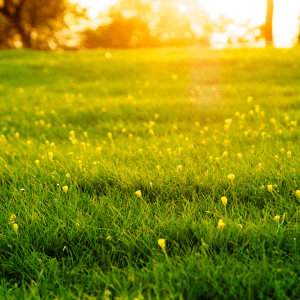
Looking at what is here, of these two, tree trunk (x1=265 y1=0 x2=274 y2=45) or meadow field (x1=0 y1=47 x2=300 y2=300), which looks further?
tree trunk (x1=265 y1=0 x2=274 y2=45)

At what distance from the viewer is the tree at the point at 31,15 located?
36.3 m

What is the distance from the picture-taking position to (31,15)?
122 ft

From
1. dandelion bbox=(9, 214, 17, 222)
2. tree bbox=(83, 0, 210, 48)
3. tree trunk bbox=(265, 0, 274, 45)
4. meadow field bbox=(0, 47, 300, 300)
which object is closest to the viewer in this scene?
meadow field bbox=(0, 47, 300, 300)

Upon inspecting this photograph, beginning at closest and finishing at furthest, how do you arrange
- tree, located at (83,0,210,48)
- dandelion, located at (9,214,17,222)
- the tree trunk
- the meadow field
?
the meadow field, dandelion, located at (9,214,17,222), the tree trunk, tree, located at (83,0,210,48)

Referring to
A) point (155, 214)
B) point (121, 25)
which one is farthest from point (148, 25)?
point (155, 214)

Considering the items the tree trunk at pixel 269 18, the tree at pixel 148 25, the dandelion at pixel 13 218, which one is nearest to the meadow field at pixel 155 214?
the dandelion at pixel 13 218

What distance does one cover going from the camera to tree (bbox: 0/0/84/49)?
119 feet

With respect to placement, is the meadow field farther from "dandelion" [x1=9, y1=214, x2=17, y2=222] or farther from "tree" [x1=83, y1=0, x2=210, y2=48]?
"tree" [x1=83, y1=0, x2=210, y2=48]

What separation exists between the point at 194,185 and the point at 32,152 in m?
2.62

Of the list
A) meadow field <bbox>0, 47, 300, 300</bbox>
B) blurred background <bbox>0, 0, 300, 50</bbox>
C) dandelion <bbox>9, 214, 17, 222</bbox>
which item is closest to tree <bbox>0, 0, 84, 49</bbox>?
blurred background <bbox>0, 0, 300, 50</bbox>

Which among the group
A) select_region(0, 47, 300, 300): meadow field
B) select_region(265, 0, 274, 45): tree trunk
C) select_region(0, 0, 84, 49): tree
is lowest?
select_region(0, 47, 300, 300): meadow field

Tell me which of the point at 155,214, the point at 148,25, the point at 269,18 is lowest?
the point at 155,214

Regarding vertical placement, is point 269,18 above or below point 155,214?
above

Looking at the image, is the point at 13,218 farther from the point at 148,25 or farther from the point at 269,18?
the point at 148,25
